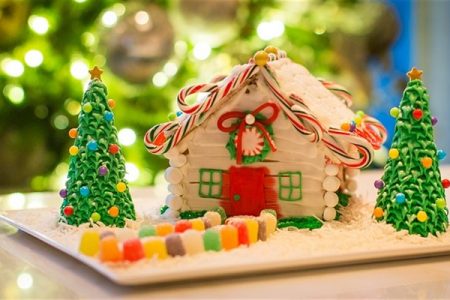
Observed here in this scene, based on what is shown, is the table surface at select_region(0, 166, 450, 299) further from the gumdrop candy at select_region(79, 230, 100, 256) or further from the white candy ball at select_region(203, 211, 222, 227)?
the white candy ball at select_region(203, 211, 222, 227)

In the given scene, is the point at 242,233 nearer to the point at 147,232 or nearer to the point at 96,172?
the point at 147,232

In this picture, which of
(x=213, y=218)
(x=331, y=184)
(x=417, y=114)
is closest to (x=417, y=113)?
(x=417, y=114)

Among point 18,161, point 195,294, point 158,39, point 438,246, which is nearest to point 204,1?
point 158,39

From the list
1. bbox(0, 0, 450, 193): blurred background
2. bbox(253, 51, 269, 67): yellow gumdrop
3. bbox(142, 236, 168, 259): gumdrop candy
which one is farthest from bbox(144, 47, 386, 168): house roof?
bbox(0, 0, 450, 193): blurred background

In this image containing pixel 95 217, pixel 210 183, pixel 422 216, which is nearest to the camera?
pixel 422 216

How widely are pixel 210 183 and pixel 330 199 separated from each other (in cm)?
25

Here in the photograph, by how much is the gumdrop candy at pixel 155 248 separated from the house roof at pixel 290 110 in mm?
429

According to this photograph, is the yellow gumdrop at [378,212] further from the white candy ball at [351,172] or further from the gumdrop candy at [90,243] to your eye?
the gumdrop candy at [90,243]

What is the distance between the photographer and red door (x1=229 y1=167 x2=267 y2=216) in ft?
5.11

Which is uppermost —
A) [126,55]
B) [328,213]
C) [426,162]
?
[126,55]

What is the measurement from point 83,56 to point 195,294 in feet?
6.18

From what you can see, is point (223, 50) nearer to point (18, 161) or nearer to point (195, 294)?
point (18, 161)

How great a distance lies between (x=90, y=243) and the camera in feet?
3.98

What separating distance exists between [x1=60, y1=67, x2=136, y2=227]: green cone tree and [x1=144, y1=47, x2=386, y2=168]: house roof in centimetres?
10
